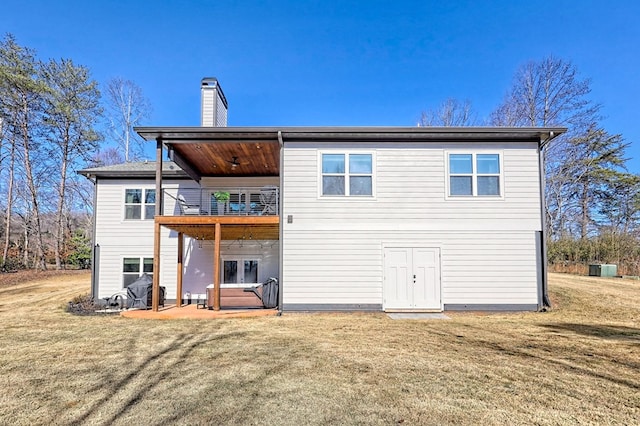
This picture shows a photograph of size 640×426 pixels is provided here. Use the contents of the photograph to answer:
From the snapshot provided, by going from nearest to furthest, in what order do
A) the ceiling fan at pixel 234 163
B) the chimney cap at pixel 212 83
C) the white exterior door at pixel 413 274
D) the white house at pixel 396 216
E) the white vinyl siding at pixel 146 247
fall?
the white house at pixel 396 216 < the white exterior door at pixel 413 274 < the ceiling fan at pixel 234 163 < the white vinyl siding at pixel 146 247 < the chimney cap at pixel 212 83

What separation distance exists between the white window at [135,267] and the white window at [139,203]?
57.3 inches

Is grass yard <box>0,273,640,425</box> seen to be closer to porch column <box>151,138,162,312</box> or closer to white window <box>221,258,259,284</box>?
porch column <box>151,138,162,312</box>

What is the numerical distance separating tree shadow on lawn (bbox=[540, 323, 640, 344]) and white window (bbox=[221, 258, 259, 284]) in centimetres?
843

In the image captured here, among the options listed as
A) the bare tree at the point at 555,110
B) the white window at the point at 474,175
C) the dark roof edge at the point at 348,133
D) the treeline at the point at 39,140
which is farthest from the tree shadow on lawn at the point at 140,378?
the bare tree at the point at 555,110

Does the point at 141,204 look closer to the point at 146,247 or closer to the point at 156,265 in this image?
the point at 146,247

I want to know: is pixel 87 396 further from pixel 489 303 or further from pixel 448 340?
pixel 489 303

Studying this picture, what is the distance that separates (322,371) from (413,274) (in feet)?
18.3

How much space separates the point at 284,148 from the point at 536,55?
20444 mm

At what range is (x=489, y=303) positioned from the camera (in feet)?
31.5

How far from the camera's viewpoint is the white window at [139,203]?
12141 millimetres

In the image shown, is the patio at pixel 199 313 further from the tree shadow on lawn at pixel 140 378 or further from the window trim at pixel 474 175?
the window trim at pixel 474 175

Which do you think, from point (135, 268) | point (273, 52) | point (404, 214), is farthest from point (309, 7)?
point (135, 268)

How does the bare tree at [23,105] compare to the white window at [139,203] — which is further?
the bare tree at [23,105]

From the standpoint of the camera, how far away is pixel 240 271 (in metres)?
12.3
